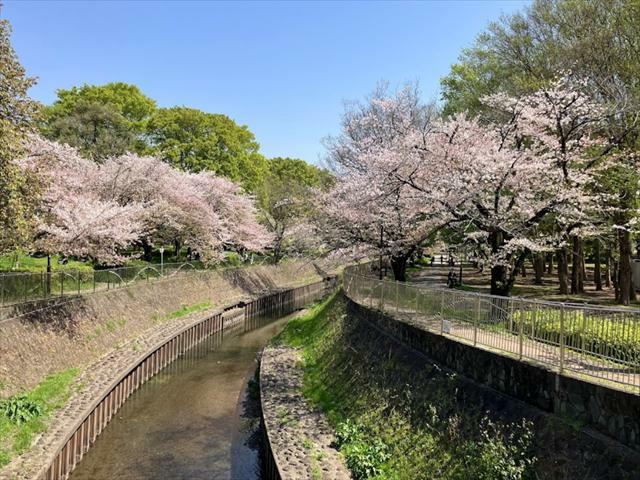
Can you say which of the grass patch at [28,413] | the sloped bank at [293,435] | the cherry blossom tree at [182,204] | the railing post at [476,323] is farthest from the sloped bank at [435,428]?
the cherry blossom tree at [182,204]

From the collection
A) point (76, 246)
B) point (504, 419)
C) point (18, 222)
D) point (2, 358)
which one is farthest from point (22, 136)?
point (504, 419)

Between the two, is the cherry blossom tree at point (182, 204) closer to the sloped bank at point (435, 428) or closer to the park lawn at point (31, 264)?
the park lawn at point (31, 264)

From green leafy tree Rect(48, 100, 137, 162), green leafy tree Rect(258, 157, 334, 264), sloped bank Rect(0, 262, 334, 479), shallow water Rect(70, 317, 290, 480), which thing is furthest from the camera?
green leafy tree Rect(258, 157, 334, 264)

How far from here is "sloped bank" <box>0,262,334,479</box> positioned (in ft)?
39.7

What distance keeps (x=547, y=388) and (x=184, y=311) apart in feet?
90.6

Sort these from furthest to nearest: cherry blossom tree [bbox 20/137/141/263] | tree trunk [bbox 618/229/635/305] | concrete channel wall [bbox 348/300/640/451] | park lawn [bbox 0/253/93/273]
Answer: park lawn [bbox 0/253/93/273], tree trunk [bbox 618/229/635/305], cherry blossom tree [bbox 20/137/141/263], concrete channel wall [bbox 348/300/640/451]

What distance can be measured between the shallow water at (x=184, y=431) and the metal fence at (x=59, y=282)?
5365 mm

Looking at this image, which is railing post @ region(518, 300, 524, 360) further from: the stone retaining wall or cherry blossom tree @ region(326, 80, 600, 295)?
the stone retaining wall

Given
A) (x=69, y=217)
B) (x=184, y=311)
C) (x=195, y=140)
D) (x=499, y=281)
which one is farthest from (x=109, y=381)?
(x=195, y=140)

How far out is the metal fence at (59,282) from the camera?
1728 centimetres

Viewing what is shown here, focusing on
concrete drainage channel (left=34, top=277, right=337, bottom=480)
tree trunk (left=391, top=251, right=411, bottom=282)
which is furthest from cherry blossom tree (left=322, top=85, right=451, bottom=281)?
concrete drainage channel (left=34, top=277, right=337, bottom=480)

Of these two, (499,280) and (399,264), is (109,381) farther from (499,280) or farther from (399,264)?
(499,280)

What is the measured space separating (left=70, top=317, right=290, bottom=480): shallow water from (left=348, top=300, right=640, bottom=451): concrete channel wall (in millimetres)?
6867

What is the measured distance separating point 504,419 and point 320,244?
22010 mm
